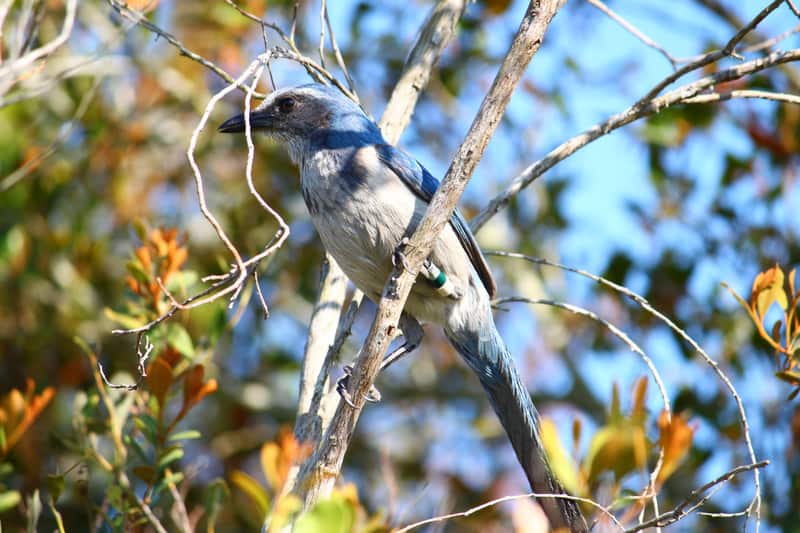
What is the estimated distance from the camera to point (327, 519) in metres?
1.96

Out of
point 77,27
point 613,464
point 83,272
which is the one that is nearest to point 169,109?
point 77,27

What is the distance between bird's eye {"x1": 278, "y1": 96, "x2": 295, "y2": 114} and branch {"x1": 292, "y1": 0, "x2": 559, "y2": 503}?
62.4 inches

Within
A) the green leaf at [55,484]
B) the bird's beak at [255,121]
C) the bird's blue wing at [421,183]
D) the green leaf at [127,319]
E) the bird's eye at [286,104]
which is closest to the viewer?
the green leaf at [55,484]

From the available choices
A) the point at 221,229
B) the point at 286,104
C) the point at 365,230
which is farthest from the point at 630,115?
the point at 286,104

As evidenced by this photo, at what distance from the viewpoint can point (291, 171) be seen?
18.8 feet

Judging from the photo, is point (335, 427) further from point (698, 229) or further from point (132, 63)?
point (132, 63)

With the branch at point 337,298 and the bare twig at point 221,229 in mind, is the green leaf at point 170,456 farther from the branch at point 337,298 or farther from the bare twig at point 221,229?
the bare twig at point 221,229

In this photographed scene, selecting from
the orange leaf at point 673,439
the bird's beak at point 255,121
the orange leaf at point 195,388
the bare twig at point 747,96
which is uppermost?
the bare twig at point 747,96

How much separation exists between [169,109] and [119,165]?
54 centimetres

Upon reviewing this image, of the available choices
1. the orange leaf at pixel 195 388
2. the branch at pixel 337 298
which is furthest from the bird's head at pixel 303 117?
the orange leaf at pixel 195 388

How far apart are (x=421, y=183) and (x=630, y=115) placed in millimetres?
928

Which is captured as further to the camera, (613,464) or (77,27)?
(77,27)

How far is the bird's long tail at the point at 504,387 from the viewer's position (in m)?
3.57

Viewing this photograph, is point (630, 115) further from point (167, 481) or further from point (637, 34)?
point (167, 481)
